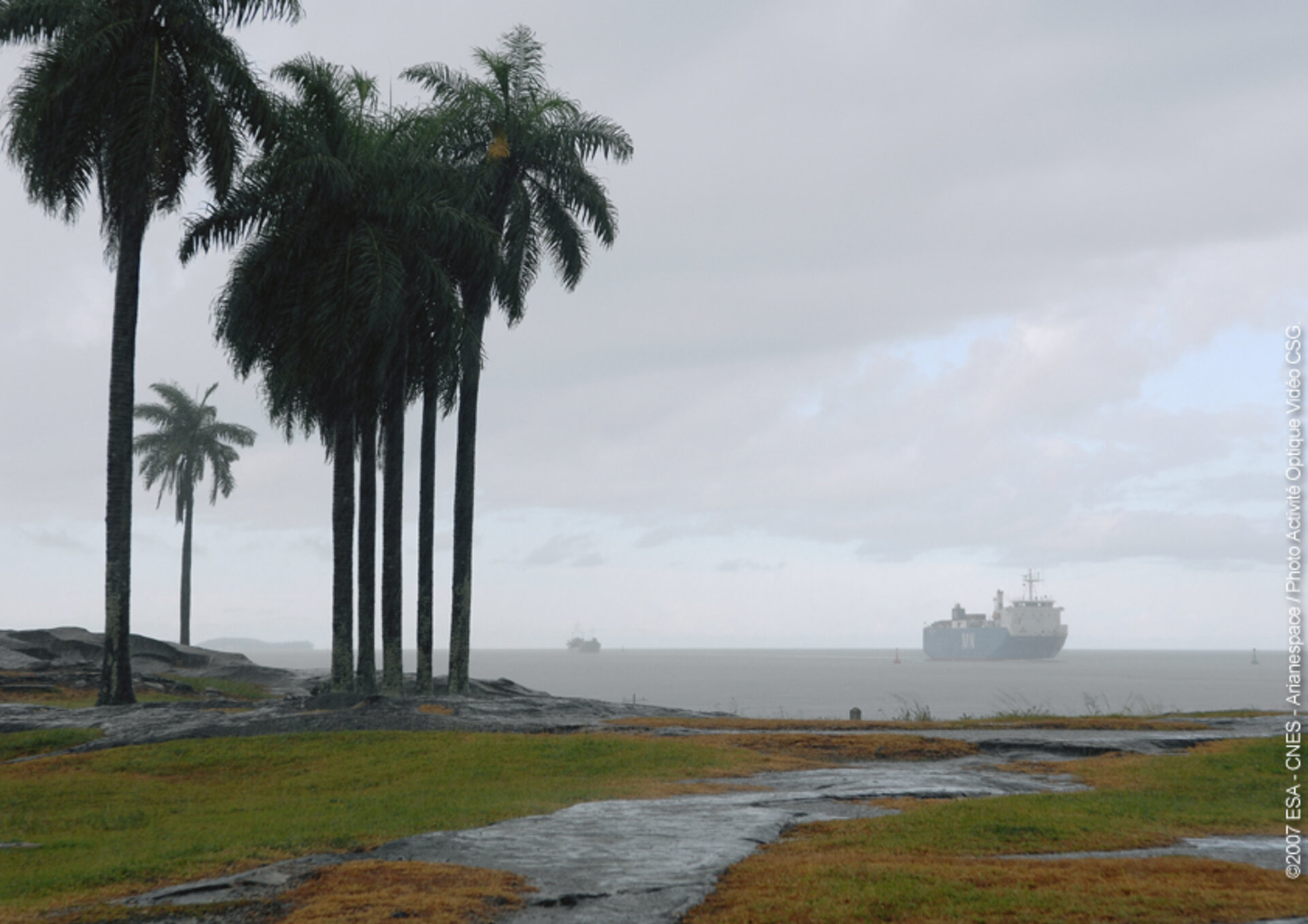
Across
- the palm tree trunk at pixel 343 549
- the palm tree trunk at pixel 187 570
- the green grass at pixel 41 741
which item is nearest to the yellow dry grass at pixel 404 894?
the green grass at pixel 41 741

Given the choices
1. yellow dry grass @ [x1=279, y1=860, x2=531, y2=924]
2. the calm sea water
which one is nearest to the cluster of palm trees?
yellow dry grass @ [x1=279, y1=860, x2=531, y2=924]

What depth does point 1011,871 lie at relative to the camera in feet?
32.8

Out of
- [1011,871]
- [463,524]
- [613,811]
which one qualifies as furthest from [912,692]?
[1011,871]

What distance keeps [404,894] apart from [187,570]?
195ft

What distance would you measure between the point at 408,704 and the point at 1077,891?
2025cm

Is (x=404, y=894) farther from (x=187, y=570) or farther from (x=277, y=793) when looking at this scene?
(x=187, y=570)

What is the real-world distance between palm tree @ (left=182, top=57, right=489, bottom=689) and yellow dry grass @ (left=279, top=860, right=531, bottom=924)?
751 inches

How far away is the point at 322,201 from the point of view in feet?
94.7

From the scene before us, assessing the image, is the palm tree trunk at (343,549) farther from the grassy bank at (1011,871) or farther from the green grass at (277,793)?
the grassy bank at (1011,871)

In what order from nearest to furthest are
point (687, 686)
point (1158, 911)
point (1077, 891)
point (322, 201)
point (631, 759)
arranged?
point (1158, 911) → point (1077, 891) → point (631, 759) → point (322, 201) → point (687, 686)

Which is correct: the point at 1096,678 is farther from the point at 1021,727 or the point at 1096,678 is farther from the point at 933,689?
the point at 1021,727

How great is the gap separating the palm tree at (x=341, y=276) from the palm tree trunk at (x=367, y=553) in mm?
98

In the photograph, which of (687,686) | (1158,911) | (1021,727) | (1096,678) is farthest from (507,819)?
(1096,678)

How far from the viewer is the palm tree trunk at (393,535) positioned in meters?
29.7
